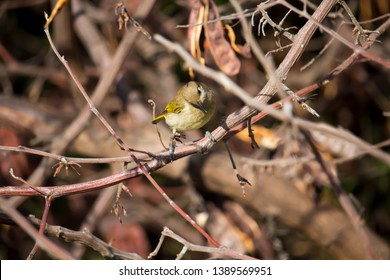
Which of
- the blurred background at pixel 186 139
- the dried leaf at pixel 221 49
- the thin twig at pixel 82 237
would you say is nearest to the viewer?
the thin twig at pixel 82 237

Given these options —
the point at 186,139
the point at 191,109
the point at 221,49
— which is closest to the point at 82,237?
the point at 191,109

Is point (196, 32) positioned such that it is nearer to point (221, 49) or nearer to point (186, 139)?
point (221, 49)

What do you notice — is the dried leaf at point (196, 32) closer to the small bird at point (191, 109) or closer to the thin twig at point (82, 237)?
the small bird at point (191, 109)

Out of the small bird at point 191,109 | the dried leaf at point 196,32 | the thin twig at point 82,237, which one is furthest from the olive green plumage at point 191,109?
the thin twig at point 82,237

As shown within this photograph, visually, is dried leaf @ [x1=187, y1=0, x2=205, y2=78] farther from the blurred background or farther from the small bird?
the blurred background

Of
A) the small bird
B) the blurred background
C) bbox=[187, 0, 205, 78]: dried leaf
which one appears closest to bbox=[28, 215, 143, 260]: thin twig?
the small bird

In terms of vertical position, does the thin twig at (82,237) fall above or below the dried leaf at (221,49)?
below

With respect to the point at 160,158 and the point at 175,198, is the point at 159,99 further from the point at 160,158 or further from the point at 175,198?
the point at 160,158

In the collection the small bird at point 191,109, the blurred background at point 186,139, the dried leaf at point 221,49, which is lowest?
the small bird at point 191,109

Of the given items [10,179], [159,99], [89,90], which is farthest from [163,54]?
[10,179]

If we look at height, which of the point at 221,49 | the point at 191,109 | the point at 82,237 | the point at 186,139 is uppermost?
the point at 186,139
